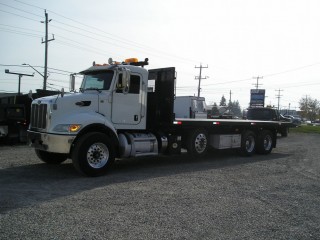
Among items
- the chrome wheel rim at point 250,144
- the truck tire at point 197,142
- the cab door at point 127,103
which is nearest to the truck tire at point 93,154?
the cab door at point 127,103

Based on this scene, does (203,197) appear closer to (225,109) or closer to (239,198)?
(239,198)

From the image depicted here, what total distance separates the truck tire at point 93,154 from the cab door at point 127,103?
37.9 inches

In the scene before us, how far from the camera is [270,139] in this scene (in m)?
15.4

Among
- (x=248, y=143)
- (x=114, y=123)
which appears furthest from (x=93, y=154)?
(x=248, y=143)

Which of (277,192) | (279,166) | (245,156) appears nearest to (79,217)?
(277,192)

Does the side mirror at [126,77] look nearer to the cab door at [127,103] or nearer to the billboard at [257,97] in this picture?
the cab door at [127,103]

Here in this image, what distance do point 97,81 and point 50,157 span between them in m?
2.79

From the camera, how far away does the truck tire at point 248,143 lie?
46.1ft

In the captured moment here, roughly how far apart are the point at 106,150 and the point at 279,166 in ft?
19.9

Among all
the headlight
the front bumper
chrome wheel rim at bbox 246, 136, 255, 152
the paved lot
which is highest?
the headlight

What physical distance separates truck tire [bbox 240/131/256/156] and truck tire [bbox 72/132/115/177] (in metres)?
6.86

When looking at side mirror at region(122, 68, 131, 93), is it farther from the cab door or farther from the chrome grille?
the chrome grille

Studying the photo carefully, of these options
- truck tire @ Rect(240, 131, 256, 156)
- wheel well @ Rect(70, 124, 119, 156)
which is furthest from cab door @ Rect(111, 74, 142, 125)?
truck tire @ Rect(240, 131, 256, 156)

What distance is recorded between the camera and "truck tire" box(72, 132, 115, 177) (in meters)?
8.47
